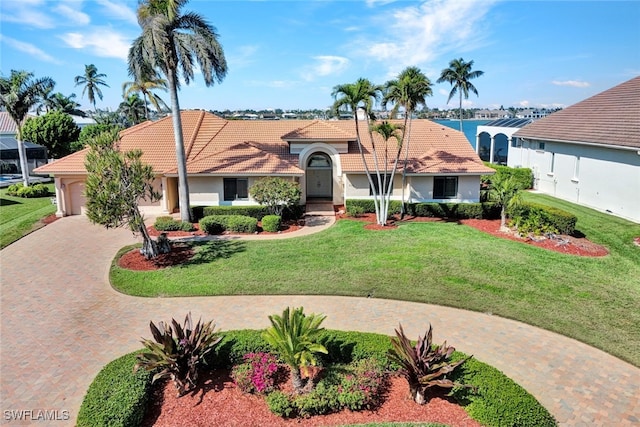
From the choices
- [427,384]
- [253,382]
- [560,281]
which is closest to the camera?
[427,384]

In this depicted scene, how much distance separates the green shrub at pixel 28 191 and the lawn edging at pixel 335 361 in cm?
2956

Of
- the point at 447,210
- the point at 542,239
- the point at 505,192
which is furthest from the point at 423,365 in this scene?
the point at 447,210

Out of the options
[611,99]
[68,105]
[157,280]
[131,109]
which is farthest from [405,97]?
[68,105]

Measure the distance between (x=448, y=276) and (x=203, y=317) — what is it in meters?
8.35

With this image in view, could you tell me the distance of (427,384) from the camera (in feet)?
26.1

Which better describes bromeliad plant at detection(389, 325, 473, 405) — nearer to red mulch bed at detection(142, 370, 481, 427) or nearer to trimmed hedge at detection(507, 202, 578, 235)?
red mulch bed at detection(142, 370, 481, 427)

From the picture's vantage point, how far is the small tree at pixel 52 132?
40.3 m

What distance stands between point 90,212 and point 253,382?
34.4 ft

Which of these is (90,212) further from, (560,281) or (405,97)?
(560,281)

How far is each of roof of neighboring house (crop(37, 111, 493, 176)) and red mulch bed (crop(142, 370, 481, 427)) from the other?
16684 millimetres

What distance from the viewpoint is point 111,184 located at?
1541cm

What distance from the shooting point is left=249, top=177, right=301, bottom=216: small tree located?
73.1 feet

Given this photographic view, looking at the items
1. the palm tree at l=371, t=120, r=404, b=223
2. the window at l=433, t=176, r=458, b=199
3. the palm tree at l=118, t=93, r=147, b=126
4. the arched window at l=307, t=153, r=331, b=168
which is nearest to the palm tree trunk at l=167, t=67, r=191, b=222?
the arched window at l=307, t=153, r=331, b=168

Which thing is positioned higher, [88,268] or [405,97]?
[405,97]
